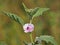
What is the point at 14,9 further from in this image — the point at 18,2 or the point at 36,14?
the point at 36,14

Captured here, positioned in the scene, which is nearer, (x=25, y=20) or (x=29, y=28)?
(x=29, y=28)

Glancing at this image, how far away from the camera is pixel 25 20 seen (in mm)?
3492

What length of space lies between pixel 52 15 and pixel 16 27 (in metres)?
0.53

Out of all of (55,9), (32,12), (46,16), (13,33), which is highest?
(55,9)

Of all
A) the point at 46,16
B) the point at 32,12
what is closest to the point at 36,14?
the point at 32,12

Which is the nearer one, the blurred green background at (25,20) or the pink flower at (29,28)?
the pink flower at (29,28)

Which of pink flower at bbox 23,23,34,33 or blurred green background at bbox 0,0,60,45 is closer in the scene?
pink flower at bbox 23,23,34,33

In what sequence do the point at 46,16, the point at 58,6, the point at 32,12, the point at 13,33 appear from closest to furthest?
the point at 32,12 → the point at 13,33 → the point at 46,16 → the point at 58,6

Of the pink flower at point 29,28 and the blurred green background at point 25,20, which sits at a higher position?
the blurred green background at point 25,20

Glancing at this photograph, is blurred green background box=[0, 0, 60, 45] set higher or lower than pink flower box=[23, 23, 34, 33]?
higher

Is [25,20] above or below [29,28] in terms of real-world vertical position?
above

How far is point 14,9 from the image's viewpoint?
12.8 feet

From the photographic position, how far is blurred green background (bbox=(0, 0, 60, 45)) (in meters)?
3.51

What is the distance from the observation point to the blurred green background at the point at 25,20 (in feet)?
11.5
